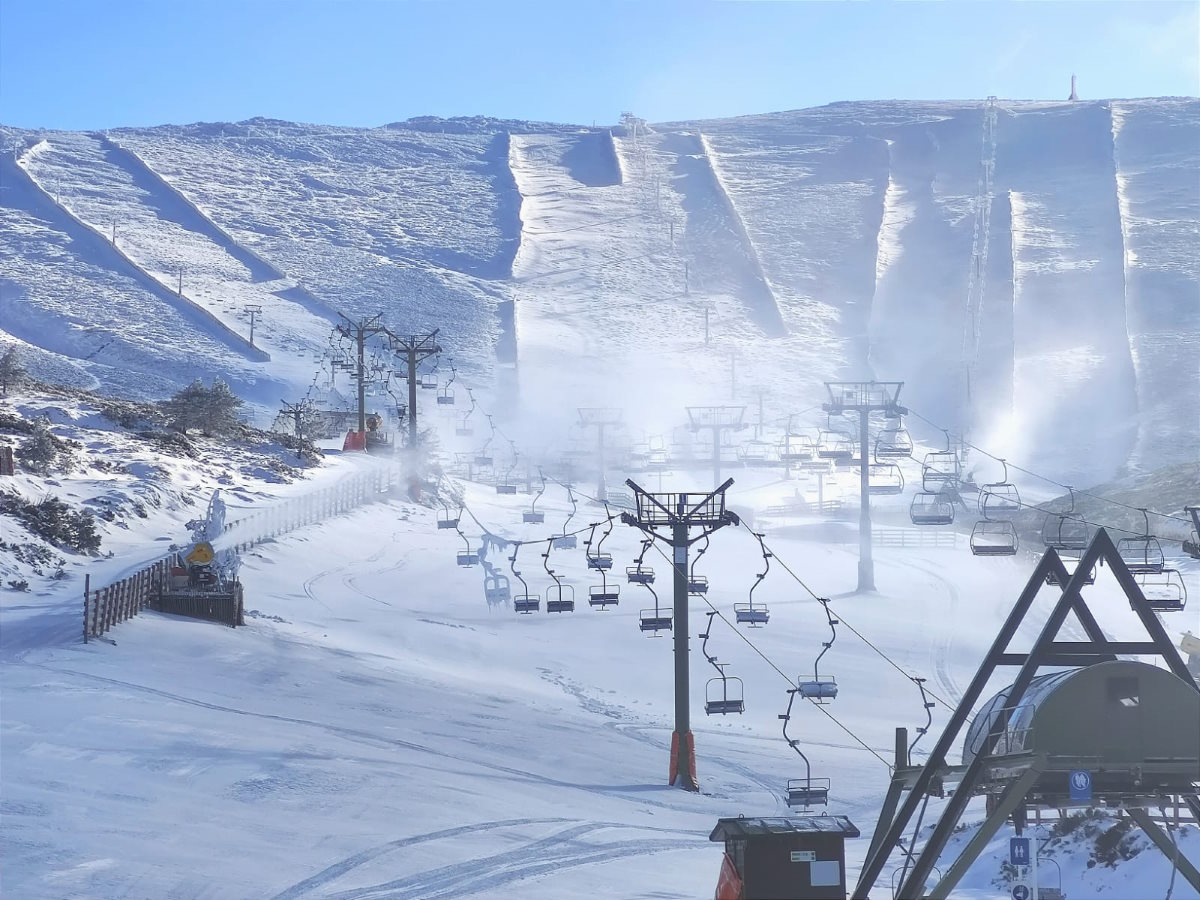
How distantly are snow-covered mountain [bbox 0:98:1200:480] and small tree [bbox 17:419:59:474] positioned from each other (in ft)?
112

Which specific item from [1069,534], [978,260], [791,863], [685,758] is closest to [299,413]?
[1069,534]

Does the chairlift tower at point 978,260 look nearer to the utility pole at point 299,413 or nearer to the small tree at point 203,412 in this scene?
the utility pole at point 299,413

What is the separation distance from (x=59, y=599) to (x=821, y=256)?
9029cm

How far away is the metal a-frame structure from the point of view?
8672 millimetres

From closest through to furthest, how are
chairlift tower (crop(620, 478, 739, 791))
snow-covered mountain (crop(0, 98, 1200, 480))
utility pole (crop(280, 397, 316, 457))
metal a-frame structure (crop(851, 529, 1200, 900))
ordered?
metal a-frame structure (crop(851, 529, 1200, 900)), chairlift tower (crop(620, 478, 739, 791)), utility pole (crop(280, 397, 316, 457)), snow-covered mountain (crop(0, 98, 1200, 480))

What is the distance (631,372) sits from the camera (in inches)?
3140

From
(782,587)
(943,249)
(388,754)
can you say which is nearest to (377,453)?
(782,587)

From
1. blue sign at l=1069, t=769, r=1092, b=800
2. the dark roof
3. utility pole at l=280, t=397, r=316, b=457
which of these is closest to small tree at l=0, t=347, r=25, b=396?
utility pole at l=280, t=397, r=316, b=457

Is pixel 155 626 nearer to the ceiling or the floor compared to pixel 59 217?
nearer to the floor

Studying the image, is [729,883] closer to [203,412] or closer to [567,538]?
[567,538]

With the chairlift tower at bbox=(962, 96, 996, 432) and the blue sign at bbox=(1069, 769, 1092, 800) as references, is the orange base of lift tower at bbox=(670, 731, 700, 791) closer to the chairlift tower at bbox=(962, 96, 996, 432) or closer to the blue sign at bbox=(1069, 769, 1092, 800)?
the blue sign at bbox=(1069, 769, 1092, 800)

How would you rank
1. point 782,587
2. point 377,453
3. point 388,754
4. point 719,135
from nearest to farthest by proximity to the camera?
point 388,754
point 782,587
point 377,453
point 719,135

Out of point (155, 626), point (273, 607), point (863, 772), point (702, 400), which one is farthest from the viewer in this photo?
point (702, 400)

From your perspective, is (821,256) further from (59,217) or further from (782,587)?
(782,587)
